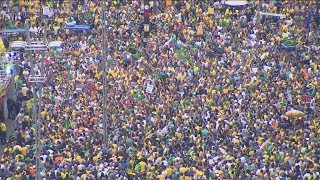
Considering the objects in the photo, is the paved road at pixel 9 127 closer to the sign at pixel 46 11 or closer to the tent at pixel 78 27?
the tent at pixel 78 27

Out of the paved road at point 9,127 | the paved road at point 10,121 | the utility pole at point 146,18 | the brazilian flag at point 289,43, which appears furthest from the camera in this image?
the utility pole at point 146,18

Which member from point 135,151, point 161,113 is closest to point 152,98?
point 161,113

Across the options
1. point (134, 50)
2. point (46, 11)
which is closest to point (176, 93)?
point (134, 50)

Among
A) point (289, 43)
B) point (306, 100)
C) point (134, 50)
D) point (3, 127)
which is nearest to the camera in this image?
point (3, 127)

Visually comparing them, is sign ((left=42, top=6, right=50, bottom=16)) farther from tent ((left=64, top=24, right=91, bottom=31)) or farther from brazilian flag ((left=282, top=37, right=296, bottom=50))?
brazilian flag ((left=282, top=37, right=296, bottom=50))

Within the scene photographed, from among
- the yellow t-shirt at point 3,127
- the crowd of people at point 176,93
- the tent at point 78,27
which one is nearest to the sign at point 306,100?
the crowd of people at point 176,93

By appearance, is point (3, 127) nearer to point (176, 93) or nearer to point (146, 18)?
point (176, 93)
